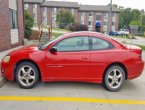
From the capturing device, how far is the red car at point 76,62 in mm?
5051

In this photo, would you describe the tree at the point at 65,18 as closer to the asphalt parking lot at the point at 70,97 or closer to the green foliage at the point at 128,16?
the green foliage at the point at 128,16

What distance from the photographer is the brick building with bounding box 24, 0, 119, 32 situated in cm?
5491

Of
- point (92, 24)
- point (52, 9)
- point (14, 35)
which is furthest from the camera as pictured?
point (92, 24)

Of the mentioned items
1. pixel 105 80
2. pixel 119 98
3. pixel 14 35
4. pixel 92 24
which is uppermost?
pixel 92 24

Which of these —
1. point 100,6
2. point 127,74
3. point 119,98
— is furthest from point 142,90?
point 100,6

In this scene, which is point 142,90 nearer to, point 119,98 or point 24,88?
point 119,98

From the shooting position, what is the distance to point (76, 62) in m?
5.06

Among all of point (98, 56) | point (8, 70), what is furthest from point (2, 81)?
point (98, 56)

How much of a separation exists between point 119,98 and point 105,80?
65 cm

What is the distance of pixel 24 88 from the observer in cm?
514

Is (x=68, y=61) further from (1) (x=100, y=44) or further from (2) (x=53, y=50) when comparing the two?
(1) (x=100, y=44)

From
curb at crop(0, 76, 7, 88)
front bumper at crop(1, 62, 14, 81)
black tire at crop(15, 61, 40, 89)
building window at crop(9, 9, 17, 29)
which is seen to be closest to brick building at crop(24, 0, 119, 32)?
building window at crop(9, 9, 17, 29)

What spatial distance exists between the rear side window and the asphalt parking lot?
3.98 ft

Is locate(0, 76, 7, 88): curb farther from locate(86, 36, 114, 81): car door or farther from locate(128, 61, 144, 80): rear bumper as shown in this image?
locate(128, 61, 144, 80): rear bumper
